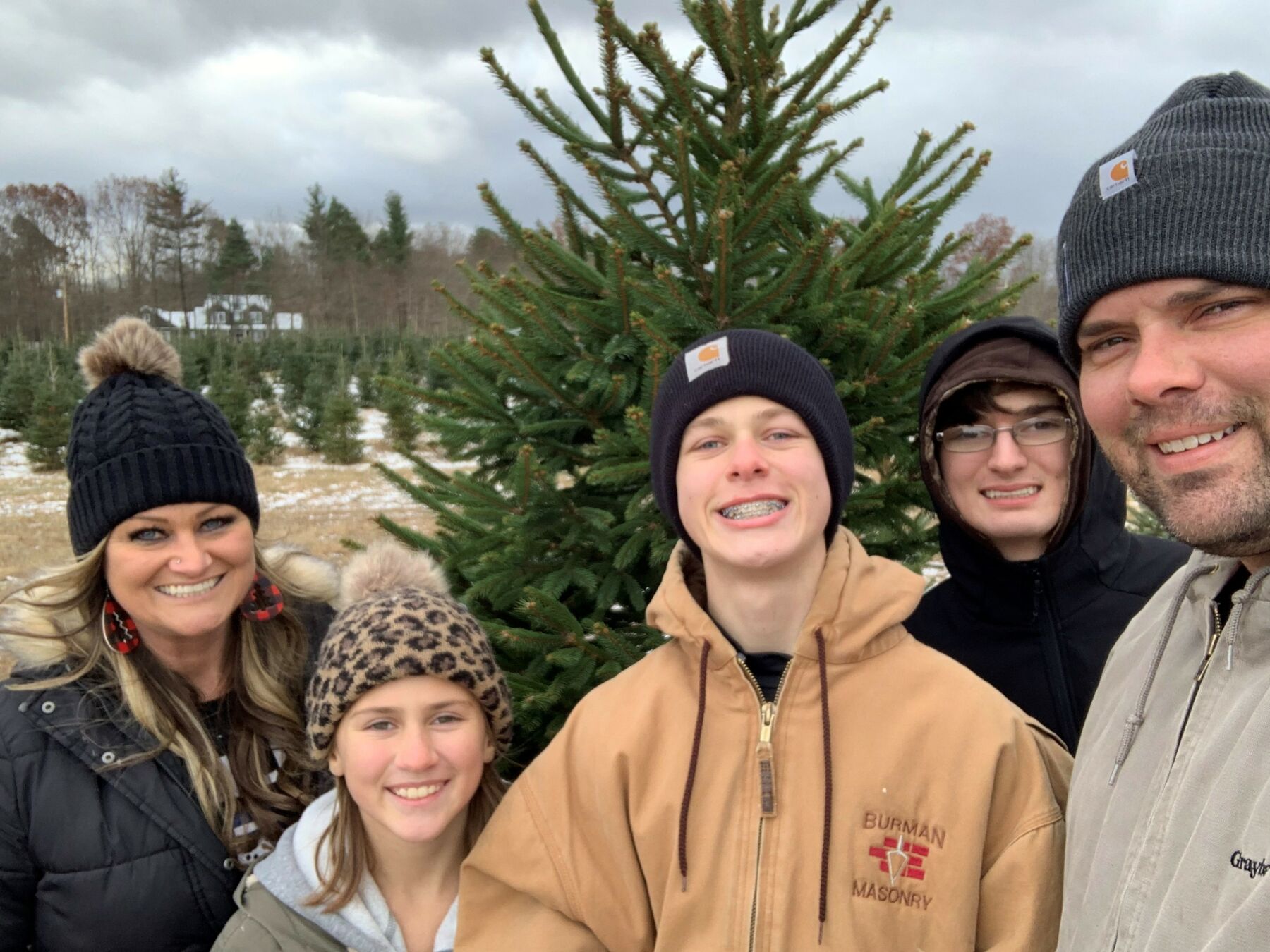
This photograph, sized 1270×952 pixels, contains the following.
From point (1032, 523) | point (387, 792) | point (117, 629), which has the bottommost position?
point (387, 792)

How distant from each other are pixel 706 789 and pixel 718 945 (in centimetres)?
32

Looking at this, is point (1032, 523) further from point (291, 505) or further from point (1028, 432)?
point (291, 505)

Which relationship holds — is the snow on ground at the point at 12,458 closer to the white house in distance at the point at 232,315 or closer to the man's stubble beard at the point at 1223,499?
the man's stubble beard at the point at 1223,499

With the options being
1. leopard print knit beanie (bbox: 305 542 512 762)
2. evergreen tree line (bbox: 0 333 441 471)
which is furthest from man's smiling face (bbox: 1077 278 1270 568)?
evergreen tree line (bbox: 0 333 441 471)

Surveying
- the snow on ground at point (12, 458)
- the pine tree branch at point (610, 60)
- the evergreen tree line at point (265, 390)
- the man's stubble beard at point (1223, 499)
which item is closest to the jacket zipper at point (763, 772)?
the man's stubble beard at point (1223, 499)

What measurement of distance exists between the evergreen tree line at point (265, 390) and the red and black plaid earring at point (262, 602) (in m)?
9.53

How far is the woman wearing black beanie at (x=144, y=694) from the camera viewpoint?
89.6 inches

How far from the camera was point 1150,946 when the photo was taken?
4.18ft

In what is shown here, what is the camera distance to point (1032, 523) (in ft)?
8.65

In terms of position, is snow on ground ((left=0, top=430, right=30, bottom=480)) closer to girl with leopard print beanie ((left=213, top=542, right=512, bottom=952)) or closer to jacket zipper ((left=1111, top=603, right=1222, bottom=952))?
girl with leopard print beanie ((left=213, top=542, right=512, bottom=952))

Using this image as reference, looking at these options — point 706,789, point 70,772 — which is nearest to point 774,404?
point 706,789

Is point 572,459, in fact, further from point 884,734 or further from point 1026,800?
point 1026,800

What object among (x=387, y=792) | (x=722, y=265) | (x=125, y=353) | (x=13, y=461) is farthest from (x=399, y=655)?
(x=13, y=461)

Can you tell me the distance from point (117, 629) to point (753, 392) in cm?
203
